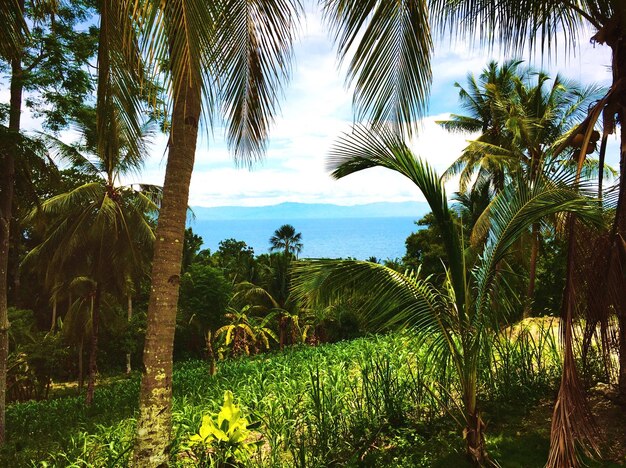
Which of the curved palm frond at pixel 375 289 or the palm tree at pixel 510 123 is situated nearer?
the curved palm frond at pixel 375 289

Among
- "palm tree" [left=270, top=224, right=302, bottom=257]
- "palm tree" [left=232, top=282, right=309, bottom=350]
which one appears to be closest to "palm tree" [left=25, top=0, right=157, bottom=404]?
"palm tree" [left=232, top=282, right=309, bottom=350]

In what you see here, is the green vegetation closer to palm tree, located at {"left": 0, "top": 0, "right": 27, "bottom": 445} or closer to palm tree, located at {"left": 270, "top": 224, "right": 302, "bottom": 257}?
palm tree, located at {"left": 0, "top": 0, "right": 27, "bottom": 445}

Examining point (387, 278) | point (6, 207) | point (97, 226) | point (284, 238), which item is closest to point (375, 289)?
point (387, 278)

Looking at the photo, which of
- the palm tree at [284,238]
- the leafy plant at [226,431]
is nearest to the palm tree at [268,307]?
the palm tree at [284,238]

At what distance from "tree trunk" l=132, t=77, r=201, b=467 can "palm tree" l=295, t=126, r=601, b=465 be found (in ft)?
3.90

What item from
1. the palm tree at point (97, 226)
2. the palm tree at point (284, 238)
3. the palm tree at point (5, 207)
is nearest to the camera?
the palm tree at point (5, 207)

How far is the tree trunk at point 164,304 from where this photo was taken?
3340 mm

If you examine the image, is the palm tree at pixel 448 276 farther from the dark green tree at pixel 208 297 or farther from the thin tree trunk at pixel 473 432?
the dark green tree at pixel 208 297

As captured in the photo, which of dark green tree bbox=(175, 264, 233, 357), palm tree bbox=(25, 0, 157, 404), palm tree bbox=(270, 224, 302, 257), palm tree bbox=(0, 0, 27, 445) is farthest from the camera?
palm tree bbox=(270, 224, 302, 257)

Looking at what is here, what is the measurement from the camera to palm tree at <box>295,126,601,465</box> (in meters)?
3.80

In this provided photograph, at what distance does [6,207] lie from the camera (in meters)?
7.88

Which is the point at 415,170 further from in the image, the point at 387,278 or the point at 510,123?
A: the point at 510,123

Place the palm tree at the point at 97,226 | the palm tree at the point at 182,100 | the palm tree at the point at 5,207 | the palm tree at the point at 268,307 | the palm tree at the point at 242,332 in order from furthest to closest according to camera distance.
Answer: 1. the palm tree at the point at 268,307
2. the palm tree at the point at 242,332
3. the palm tree at the point at 97,226
4. the palm tree at the point at 5,207
5. the palm tree at the point at 182,100

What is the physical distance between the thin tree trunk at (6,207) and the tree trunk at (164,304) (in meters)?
5.37
